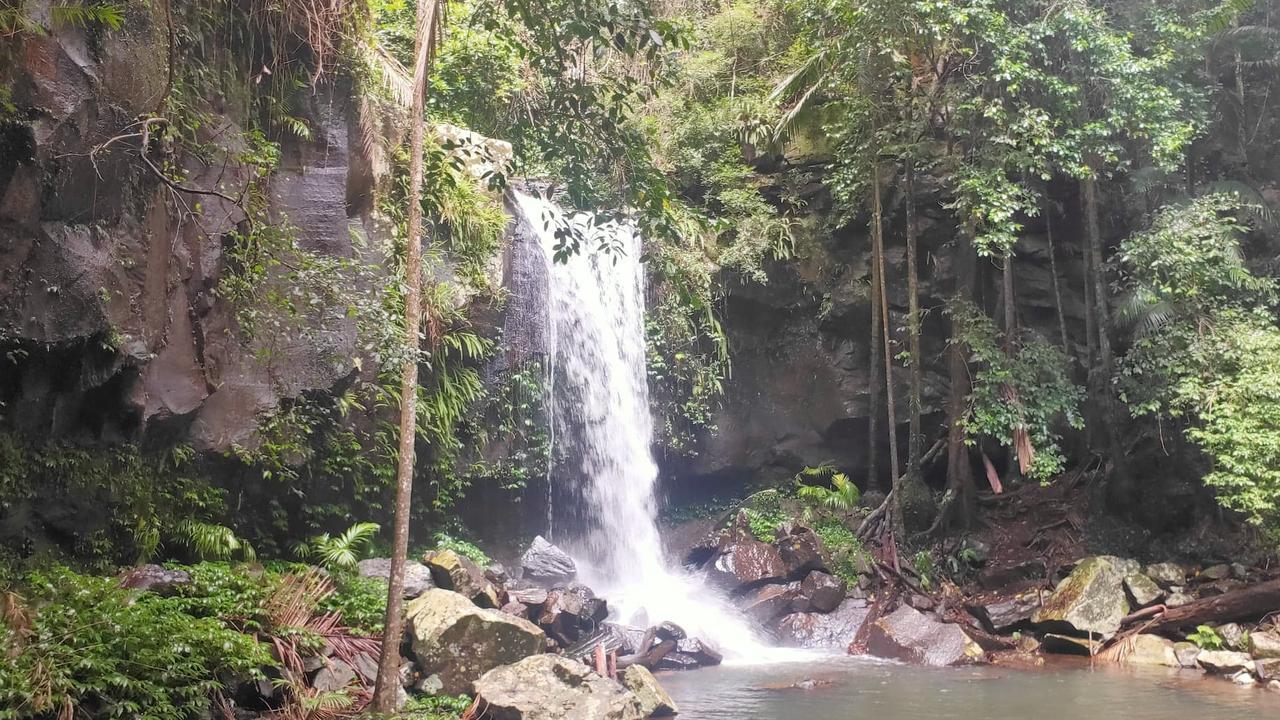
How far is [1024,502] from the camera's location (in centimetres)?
1318

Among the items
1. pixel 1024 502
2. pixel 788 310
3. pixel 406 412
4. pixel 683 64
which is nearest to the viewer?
pixel 406 412

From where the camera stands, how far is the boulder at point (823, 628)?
36.3ft

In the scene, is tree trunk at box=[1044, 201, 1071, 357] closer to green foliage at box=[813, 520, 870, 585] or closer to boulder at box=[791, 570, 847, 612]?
green foliage at box=[813, 520, 870, 585]

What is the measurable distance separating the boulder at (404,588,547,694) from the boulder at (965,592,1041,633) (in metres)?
6.44

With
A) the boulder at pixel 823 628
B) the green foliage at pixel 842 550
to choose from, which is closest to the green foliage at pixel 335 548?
the boulder at pixel 823 628

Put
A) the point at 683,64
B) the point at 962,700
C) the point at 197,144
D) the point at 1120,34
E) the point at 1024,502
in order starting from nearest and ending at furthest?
the point at 197,144 → the point at 962,700 → the point at 1120,34 → the point at 1024,502 → the point at 683,64

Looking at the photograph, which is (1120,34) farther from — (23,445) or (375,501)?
(23,445)

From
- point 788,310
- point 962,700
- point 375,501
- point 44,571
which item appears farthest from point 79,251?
point 788,310

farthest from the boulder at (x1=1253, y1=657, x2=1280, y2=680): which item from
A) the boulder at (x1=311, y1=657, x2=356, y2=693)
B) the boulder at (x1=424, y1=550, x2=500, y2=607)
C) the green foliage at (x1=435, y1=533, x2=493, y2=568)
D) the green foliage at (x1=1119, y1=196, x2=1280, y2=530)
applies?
the boulder at (x1=311, y1=657, x2=356, y2=693)

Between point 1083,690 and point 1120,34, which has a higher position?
point 1120,34

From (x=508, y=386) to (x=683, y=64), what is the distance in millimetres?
7315

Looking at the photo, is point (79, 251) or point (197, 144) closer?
point (79, 251)

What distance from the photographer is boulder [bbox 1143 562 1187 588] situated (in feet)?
35.3

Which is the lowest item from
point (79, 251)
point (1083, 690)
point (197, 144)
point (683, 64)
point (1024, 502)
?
point (1083, 690)
